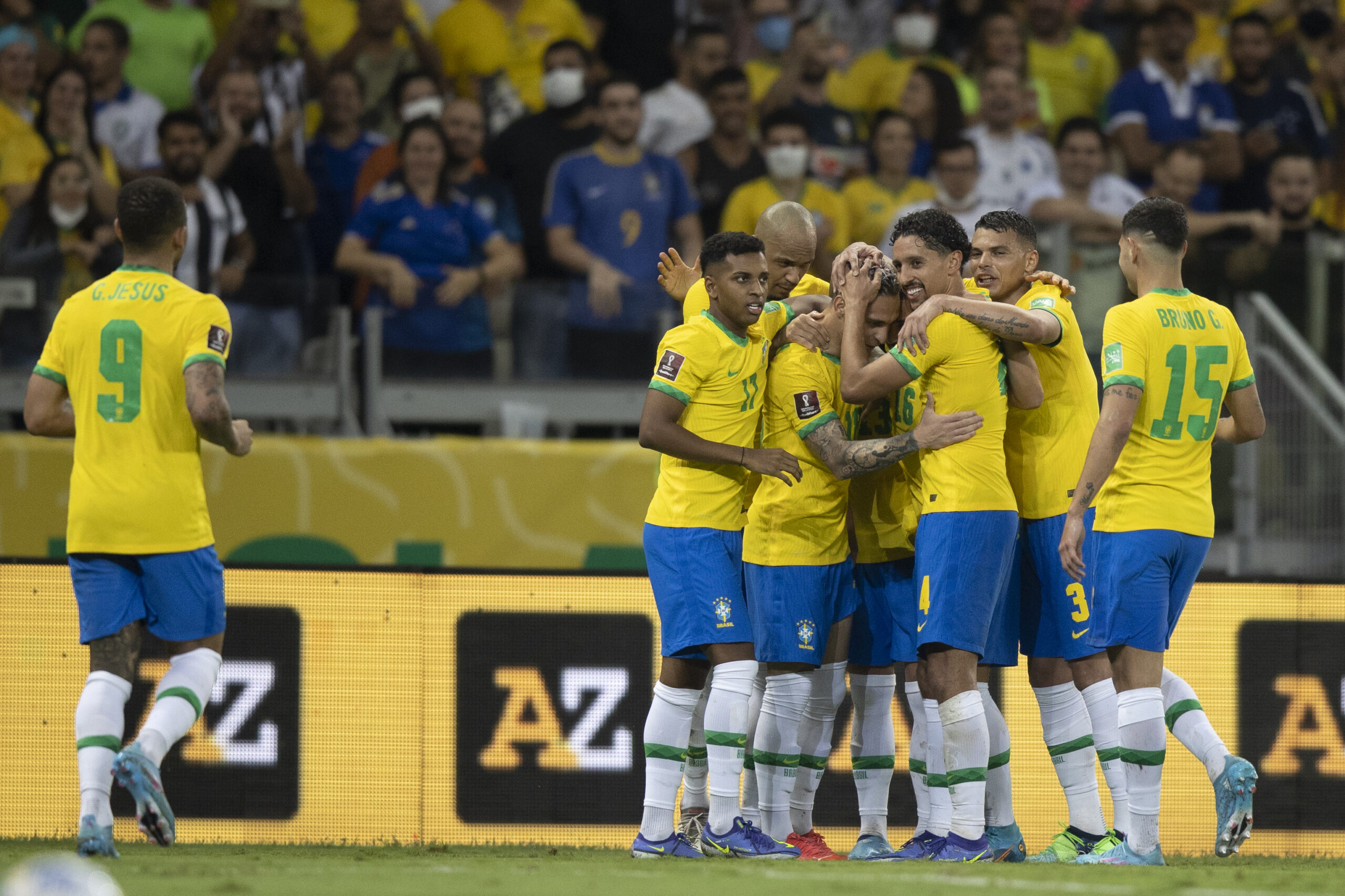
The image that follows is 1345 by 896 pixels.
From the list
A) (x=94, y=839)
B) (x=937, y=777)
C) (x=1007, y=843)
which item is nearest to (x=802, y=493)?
(x=937, y=777)

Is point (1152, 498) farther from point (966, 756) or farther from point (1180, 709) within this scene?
point (966, 756)

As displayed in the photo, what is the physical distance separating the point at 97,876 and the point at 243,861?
2.57m

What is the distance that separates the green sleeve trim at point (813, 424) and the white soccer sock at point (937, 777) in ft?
3.63

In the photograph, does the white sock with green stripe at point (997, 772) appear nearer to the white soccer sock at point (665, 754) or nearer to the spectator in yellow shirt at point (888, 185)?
the white soccer sock at point (665, 754)

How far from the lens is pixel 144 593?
19.0 feet

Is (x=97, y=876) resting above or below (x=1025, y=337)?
below

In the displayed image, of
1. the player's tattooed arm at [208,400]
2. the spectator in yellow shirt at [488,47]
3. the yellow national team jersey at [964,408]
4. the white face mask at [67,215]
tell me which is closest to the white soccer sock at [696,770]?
the yellow national team jersey at [964,408]

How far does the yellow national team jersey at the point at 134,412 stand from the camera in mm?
5695

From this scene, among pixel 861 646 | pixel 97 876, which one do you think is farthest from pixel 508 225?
pixel 97 876

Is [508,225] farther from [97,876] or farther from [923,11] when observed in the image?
[97,876]

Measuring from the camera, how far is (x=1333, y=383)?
30.5 ft

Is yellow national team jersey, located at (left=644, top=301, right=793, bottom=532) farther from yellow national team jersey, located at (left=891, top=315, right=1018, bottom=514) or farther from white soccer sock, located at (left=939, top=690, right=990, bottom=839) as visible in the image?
white soccer sock, located at (left=939, top=690, right=990, bottom=839)

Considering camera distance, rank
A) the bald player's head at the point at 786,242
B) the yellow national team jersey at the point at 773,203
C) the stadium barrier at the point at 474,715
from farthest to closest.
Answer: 1. the yellow national team jersey at the point at 773,203
2. the stadium barrier at the point at 474,715
3. the bald player's head at the point at 786,242

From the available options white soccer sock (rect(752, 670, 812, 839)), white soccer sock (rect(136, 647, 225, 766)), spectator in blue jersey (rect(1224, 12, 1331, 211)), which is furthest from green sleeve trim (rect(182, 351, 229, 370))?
spectator in blue jersey (rect(1224, 12, 1331, 211))
